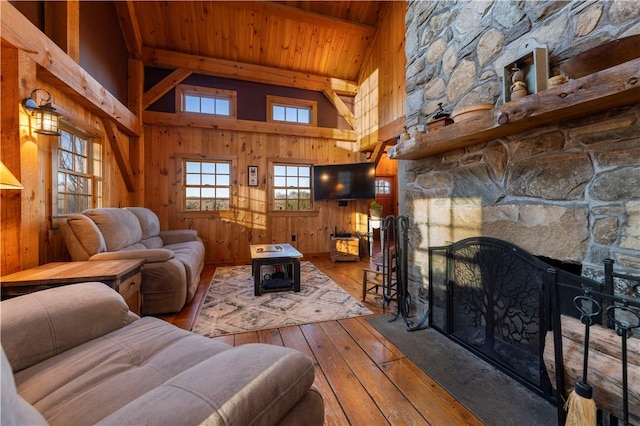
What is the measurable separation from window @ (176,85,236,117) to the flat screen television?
205 centimetres

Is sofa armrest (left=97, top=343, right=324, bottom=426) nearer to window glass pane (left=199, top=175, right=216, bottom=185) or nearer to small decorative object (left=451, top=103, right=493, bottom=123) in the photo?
small decorative object (left=451, top=103, right=493, bottom=123)

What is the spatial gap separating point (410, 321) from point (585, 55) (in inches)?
79.1

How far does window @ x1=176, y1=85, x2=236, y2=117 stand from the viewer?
4.72m

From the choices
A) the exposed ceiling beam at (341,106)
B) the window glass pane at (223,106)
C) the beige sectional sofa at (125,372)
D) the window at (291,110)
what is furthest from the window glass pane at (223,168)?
the beige sectional sofa at (125,372)

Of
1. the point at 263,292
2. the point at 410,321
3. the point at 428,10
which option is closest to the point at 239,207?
the point at 263,292

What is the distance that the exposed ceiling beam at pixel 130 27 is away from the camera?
383 cm

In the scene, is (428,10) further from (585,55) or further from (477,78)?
(585,55)

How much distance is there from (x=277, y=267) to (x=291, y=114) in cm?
332

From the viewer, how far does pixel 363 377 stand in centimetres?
158

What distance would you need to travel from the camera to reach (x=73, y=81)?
2.56 meters

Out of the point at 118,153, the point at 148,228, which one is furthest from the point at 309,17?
the point at 148,228

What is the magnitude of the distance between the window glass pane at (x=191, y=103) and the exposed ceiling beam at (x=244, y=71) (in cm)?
47

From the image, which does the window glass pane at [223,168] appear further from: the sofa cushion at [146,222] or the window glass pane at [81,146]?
the window glass pane at [81,146]

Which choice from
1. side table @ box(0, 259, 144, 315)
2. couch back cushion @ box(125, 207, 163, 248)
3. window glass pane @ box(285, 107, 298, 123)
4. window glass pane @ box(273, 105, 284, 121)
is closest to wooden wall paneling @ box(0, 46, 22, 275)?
side table @ box(0, 259, 144, 315)
